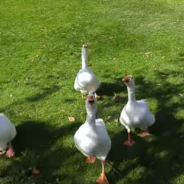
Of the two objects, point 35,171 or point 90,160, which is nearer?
point 35,171

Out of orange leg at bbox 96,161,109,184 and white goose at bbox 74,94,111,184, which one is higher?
white goose at bbox 74,94,111,184

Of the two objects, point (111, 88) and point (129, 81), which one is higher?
point (129, 81)

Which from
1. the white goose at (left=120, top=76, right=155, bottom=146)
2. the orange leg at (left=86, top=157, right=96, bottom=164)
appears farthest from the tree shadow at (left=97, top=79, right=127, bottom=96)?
the orange leg at (left=86, top=157, right=96, bottom=164)

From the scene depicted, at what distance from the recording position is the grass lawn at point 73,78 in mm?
4062

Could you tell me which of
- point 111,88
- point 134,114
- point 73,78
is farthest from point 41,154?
point 73,78

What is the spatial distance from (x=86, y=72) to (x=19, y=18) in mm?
6604

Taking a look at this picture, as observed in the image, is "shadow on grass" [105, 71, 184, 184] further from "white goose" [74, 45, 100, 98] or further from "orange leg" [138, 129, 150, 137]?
"white goose" [74, 45, 100, 98]

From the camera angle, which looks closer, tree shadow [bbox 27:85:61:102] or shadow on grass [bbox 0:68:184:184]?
shadow on grass [bbox 0:68:184:184]

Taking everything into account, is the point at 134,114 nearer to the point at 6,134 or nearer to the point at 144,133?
the point at 144,133

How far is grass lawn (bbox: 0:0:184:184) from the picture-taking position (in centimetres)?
406

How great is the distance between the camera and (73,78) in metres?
6.44

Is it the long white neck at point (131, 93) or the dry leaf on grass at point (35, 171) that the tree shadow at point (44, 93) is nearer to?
the dry leaf on grass at point (35, 171)

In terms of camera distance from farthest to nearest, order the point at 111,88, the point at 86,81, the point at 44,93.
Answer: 1. the point at 111,88
2. the point at 44,93
3. the point at 86,81

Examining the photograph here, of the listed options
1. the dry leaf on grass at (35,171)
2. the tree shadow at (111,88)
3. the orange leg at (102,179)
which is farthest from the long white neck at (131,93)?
the dry leaf on grass at (35,171)
